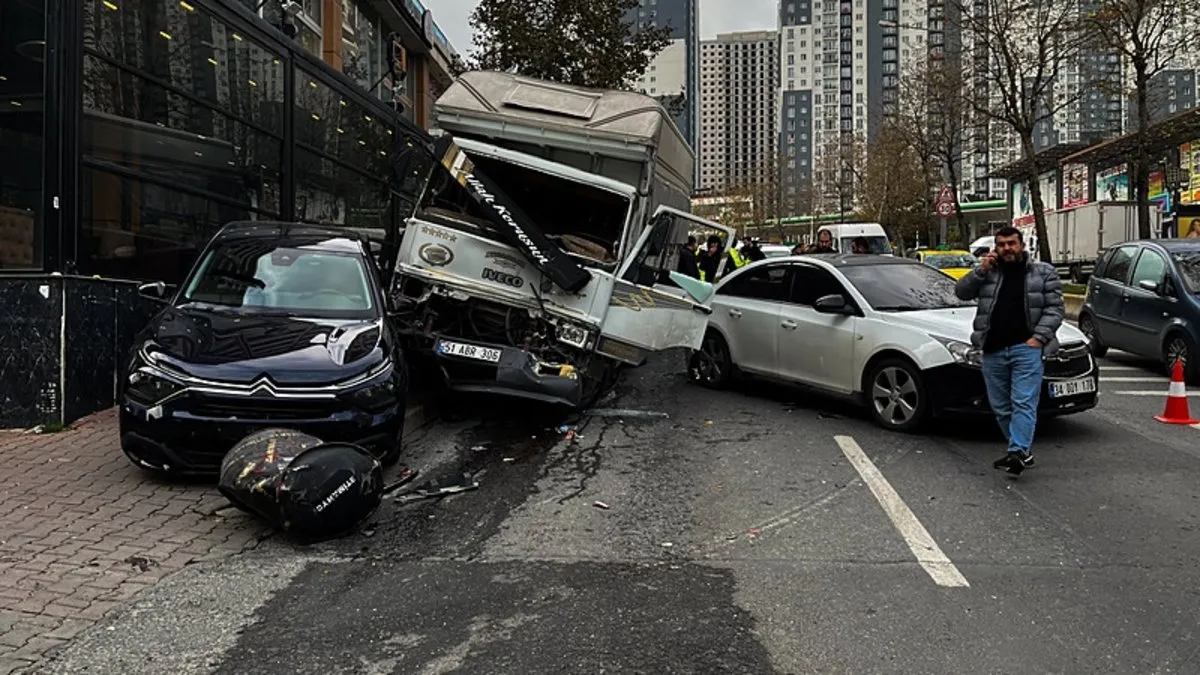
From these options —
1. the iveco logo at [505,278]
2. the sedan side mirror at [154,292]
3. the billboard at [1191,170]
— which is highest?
the billboard at [1191,170]

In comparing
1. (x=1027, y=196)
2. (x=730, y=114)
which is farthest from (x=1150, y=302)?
(x=730, y=114)

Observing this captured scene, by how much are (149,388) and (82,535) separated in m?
1.09

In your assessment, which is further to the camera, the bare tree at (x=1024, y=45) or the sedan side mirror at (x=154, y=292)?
the bare tree at (x=1024, y=45)

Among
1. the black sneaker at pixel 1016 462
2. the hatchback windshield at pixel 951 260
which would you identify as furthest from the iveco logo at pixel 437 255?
the hatchback windshield at pixel 951 260

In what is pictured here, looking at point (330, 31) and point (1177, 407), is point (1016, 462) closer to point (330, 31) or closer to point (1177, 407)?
point (1177, 407)

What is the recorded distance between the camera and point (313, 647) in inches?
156

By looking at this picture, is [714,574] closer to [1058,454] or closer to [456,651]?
[456,651]

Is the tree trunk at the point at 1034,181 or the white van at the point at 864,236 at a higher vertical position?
the tree trunk at the point at 1034,181

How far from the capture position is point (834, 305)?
9.06 metres

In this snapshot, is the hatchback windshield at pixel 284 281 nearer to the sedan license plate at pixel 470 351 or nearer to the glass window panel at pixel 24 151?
the sedan license plate at pixel 470 351

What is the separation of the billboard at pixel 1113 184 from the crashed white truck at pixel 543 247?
42986 mm

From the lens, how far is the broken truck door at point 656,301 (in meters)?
8.39

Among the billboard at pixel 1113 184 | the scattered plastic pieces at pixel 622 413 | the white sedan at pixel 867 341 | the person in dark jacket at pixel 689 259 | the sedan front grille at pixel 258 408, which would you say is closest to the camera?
the sedan front grille at pixel 258 408

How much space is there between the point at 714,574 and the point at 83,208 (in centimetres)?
648
